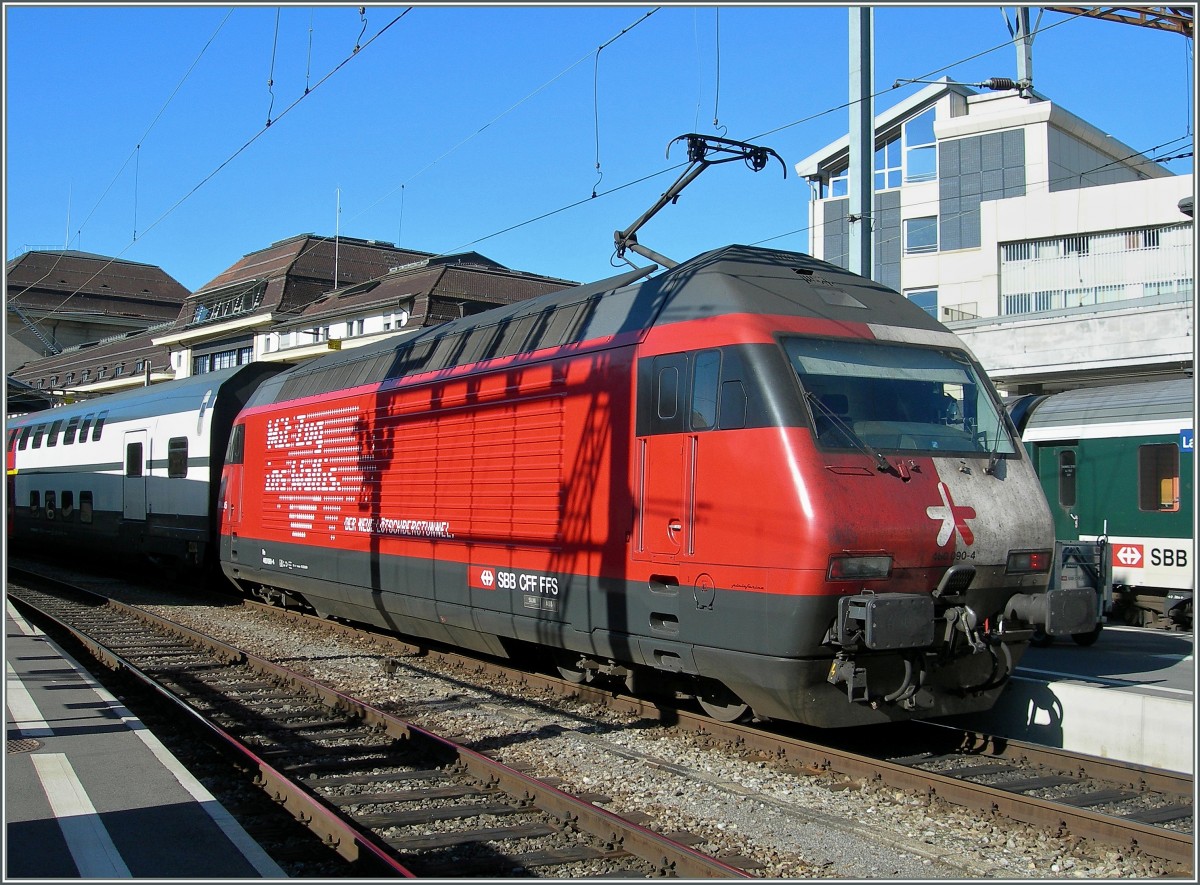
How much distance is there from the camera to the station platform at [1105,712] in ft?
25.8

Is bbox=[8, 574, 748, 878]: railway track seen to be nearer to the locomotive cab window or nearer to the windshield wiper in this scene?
the windshield wiper

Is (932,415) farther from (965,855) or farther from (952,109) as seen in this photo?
(952,109)

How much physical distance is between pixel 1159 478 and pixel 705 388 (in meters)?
9.47

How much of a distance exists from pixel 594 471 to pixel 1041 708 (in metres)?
4.15

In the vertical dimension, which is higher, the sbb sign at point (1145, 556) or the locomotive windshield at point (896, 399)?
the locomotive windshield at point (896, 399)

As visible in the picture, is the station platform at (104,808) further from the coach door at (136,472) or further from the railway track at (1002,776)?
the coach door at (136,472)

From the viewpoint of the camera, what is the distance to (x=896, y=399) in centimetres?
781

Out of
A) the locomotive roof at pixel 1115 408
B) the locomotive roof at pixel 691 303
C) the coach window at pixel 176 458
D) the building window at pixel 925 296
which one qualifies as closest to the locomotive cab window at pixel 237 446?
the coach window at pixel 176 458

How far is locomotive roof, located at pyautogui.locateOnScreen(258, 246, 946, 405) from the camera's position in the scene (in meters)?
8.02

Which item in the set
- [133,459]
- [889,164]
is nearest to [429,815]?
[133,459]

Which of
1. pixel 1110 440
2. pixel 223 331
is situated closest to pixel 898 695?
pixel 1110 440

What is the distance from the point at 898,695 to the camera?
7.07 m

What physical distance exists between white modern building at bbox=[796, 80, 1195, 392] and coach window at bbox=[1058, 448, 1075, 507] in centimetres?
227

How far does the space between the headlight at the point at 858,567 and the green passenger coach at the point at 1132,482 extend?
27.6 ft
